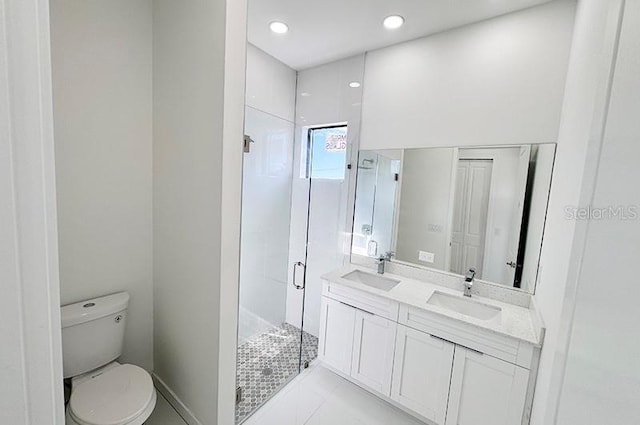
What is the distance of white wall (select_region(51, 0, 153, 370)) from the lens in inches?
61.0

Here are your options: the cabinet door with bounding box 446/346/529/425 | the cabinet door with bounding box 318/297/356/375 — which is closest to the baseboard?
the cabinet door with bounding box 318/297/356/375

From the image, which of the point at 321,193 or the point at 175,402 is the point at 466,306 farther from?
the point at 175,402

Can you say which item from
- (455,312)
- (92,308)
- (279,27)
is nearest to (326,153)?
(279,27)

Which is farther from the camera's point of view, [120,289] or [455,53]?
[455,53]

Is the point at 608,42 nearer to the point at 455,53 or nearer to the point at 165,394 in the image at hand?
the point at 455,53

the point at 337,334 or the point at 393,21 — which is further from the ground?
the point at 393,21

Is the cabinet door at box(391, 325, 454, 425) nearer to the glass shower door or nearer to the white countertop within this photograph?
the white countertop

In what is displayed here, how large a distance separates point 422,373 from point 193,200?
1851 mm

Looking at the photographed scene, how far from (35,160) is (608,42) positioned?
107 centimetres

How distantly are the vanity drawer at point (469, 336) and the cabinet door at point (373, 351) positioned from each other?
161 millimetres

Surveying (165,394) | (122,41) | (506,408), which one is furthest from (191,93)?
(506,408)

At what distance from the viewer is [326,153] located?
275 centimetres

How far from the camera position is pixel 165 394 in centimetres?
192

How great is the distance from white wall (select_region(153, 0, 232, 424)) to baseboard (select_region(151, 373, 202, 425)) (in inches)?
1.1
